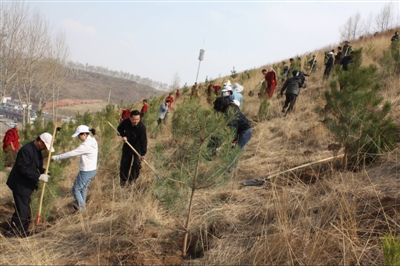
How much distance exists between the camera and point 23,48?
2033 cm

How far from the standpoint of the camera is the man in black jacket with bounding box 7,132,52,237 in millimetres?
3727

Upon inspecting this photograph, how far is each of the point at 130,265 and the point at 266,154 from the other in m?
3.38

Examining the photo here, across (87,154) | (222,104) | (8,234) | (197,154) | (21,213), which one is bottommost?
(8,234)

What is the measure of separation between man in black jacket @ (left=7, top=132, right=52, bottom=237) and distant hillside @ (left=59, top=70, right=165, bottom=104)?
216 ft

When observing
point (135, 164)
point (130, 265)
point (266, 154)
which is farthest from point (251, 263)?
point (266, 154)

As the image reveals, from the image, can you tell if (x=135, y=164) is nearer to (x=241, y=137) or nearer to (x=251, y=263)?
(x=241, y=137)

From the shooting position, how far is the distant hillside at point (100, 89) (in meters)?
76.0

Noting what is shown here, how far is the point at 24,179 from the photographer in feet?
12.4

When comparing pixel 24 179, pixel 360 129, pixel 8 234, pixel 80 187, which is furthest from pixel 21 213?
pixel 360 129

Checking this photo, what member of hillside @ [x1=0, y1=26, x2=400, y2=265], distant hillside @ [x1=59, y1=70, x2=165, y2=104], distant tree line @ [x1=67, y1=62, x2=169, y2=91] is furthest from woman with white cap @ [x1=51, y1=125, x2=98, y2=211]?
distant tree line @ [x1=67, y1=62, x2=169, y2=91]

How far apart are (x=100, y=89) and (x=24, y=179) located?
88.2 metres

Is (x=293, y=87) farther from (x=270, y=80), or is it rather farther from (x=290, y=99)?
(x=270, y=80)

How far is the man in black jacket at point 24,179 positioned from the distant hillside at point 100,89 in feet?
216

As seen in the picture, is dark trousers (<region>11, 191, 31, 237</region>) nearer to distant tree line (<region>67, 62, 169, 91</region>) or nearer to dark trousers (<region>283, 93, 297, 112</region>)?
dark trousers (<region>283, 93, 297, 112</region>)
